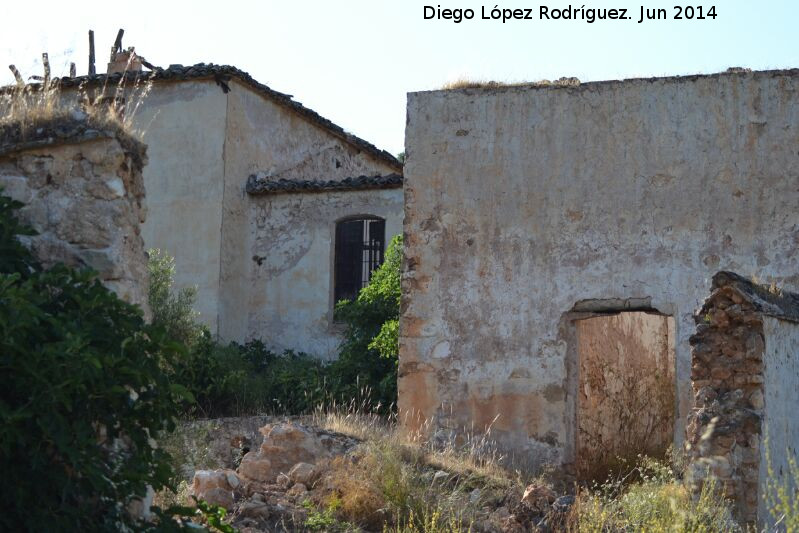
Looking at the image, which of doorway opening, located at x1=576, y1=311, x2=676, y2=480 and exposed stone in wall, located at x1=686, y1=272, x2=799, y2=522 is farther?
doorway opening, located at x1=576, y1=311, x2=676, y2=480

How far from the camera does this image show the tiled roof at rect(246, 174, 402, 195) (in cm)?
1744

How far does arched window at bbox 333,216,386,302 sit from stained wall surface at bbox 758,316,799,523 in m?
9.76

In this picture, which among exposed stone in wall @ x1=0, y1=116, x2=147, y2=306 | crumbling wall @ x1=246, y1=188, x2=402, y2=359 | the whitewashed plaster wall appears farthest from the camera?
the whitewashed plaster wall

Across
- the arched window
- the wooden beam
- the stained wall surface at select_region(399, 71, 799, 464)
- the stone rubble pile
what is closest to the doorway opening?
the stained wall surface at select_region(399, 71, 799, 464)

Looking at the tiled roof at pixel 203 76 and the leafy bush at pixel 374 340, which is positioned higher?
the tiled roof at pixel 203 76

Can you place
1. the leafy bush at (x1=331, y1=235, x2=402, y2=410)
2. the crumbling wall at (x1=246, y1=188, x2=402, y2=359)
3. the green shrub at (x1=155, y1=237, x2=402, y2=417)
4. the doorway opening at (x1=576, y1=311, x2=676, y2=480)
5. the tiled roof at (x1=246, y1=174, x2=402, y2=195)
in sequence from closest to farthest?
the doorway opening at (x1=576, y1=311, x2=676, y2=480) < the leafy bush at (x1=331, y1=235, x2=402, y2=410) < the green shrub at (x1=155, y1=237, x2=402, y2=417) < the tiled roof at (x1=246, y1=174, x2=402, y2=195) < the crumbling wall at (x1=246, y1=188, x2=402, y2=359)

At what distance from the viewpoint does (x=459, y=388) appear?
11922 millimetres

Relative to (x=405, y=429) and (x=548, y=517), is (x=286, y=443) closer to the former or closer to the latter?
(x=405, y=429)

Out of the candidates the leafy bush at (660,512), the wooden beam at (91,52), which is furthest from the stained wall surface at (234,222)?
the leafy bush at (660,512)

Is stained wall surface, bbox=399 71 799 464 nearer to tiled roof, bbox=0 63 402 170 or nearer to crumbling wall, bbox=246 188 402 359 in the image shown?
crumbling wall, bbox=246 188 402 359

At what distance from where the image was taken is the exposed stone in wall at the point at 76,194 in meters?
5.54

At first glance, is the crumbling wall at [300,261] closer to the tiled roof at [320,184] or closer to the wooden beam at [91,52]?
the tiled roof at [320,184]

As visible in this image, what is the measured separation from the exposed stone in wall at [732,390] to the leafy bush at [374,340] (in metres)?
6.19

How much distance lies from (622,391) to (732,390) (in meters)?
5.77
